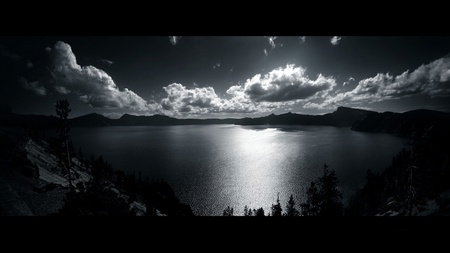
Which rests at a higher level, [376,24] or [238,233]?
[376,24]

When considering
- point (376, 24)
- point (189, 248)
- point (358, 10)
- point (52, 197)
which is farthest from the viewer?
point (52, 197)

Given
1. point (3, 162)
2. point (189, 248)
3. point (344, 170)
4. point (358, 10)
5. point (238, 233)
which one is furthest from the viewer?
point (344, 170)

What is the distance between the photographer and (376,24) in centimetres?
207

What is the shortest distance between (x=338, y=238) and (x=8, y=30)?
4504 mm

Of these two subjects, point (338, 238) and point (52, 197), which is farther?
point (52, 197)

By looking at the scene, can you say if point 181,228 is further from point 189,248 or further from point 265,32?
point 265,32

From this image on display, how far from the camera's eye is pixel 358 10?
190 centimetres

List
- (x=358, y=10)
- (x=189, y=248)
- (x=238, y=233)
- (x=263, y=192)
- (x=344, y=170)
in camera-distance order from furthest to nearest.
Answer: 1. (x=344, y=170)
2. (x=263, y=192)
3. (x=358, y=10)
4. (x=238, y=233)
5. (x=189, y=248)

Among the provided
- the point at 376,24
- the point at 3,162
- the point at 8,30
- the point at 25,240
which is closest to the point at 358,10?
the point at 376,24

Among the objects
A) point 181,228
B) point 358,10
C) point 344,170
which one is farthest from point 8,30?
point 344,170

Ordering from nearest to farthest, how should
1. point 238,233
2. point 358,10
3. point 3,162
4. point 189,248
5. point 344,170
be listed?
point 189,248 < point 238,233 < point 358,10 < point 3,162 < point 344,170

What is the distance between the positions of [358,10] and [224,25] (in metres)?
1.54

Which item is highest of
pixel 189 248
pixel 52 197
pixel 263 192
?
pixel 189 248

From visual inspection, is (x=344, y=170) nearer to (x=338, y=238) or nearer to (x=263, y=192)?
(x=263, y=192)
